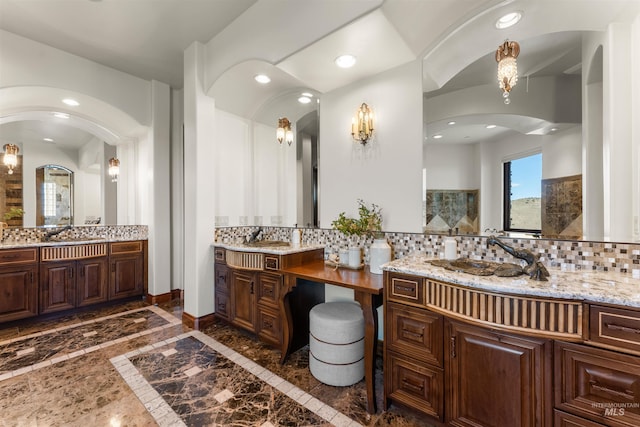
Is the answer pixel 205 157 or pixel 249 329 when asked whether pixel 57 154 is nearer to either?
pixel 205 157

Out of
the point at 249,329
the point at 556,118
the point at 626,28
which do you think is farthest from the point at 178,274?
the point at 626,28

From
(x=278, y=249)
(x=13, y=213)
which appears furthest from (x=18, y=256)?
(x=278, y=249)

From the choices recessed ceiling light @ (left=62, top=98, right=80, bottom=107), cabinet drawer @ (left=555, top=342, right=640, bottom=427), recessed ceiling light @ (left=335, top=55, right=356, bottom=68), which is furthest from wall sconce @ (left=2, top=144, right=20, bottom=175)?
cabinet drawer @ (left=555, top=342, right=640, bottom=427)

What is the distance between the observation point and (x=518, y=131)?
5.93 ft

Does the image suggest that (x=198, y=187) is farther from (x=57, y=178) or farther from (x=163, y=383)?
(x=57, y=178)

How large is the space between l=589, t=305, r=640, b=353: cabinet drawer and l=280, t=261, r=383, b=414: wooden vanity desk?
97 cm

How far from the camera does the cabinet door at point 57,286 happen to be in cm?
323

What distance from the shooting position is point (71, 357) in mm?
2414

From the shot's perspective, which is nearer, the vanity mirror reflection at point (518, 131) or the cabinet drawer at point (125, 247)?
the vanity mirror reflection at point (518, 131)

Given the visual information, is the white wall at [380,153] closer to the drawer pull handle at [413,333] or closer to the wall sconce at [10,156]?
the drawer pull handle at [413,333]

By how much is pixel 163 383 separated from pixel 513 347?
7.71 feet

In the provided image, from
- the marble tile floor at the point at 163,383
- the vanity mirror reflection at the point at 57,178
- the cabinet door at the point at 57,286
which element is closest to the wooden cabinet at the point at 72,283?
the cabinet door at the point at 57,286

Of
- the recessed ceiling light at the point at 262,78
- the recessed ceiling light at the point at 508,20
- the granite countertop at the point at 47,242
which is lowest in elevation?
the granite countertop at the point at 47,242

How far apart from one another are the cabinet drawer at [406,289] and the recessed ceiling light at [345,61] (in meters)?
1.78
